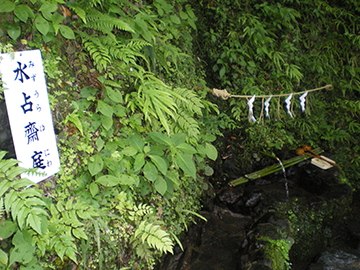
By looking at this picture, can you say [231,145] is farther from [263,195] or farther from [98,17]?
[98,17]

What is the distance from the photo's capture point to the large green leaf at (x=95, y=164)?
2812mm

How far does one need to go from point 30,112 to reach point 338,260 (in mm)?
4579

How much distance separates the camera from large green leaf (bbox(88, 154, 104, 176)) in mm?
2812

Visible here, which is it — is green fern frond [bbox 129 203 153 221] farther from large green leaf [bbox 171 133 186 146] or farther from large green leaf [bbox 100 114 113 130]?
large green leaf [bbox 100 114 113 130]

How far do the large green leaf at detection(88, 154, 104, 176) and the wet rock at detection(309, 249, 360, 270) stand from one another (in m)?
3.44

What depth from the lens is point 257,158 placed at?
5.84 m

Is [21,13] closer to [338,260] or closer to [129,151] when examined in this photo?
[129,151]

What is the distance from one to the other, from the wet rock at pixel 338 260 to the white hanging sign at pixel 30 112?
3.96 meters

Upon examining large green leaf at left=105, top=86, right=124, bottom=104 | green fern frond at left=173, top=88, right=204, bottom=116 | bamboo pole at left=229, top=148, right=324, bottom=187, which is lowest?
bamboo pole at left=229, top=148, right=324, bottom=187

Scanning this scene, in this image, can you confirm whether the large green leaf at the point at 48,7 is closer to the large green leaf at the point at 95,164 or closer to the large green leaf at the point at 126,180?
the large green leaf at the point at 95,164

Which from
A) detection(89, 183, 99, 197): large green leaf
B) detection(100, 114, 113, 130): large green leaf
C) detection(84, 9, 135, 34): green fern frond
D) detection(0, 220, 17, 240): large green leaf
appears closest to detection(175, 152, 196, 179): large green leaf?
detection(100, 114, 113, 130): large green leaf

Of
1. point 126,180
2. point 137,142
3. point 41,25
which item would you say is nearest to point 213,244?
point 126,180

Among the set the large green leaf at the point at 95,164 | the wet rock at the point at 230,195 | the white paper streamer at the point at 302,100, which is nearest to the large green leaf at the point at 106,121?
the large green leaf at the point at 95,164

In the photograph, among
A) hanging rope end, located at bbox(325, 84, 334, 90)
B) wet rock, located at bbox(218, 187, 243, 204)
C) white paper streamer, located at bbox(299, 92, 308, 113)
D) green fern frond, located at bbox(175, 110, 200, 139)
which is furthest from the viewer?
hanging rope end, located at bbox(325, 84, 334, 90)
